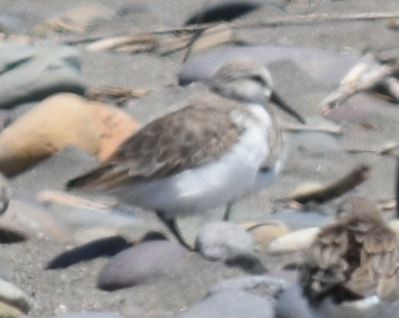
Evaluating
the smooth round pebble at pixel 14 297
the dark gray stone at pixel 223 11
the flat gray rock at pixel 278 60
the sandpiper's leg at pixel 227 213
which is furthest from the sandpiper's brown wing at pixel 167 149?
the dark gray stone at pixel 223 11

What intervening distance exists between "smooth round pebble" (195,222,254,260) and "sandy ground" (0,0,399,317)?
0.05m

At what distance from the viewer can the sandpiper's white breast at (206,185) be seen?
5.97m

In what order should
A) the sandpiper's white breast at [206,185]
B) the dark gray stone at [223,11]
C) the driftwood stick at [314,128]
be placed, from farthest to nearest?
1. the dark gray stone at [223,11]
2. the driftwood stick at [314,128]
3. the sandpiper's white breast at [206,185]

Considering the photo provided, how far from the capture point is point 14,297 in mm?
5215

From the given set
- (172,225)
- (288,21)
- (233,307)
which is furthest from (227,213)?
(288,21)

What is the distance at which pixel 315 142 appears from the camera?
700cm

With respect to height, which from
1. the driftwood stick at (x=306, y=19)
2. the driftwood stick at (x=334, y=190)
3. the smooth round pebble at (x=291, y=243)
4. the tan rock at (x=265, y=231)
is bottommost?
the driftwood stick at (x=306, y=19)

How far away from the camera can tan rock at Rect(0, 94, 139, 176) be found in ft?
21.7

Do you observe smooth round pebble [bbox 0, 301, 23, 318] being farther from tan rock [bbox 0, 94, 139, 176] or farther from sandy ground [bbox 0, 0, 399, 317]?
tan rock [bbox 0, 94, 139, 176]

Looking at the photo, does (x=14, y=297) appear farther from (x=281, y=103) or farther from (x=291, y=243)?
(x=281, y=103)

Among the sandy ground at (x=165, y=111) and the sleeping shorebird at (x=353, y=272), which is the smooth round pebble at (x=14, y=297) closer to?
the sandy ground at (x=165, y=111)

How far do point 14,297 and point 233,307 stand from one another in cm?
68

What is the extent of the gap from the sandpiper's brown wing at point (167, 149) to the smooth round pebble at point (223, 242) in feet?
1.22

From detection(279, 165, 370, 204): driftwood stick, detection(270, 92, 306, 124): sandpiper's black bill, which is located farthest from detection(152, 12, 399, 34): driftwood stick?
detection(279, 165, 370, 204): driftwood stick
